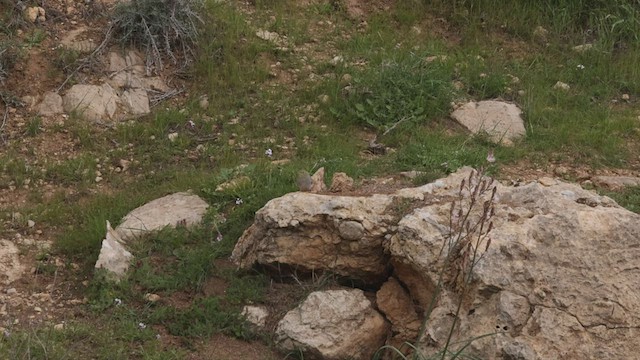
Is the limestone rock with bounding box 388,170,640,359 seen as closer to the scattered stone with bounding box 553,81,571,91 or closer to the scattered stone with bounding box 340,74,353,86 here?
the scattered stone with bounding box 340,74,353,86

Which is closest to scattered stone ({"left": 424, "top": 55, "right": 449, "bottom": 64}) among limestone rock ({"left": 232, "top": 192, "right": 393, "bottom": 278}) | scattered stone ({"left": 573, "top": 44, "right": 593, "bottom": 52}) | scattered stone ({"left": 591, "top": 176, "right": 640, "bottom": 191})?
scattered stone ({"left": 573, "top": 44, "right": 593, "bottom": 52})

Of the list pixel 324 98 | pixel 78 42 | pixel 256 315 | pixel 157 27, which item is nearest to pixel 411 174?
pixel 324 98

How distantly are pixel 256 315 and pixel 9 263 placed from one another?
1.42 meters

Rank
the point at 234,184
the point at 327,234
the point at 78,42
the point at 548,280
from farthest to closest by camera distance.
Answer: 1. the point at 78,42
2. the point at 234,184
3. the point at 327,234
4. the point at 548,280

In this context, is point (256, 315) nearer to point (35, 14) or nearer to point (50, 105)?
point (50, 105)

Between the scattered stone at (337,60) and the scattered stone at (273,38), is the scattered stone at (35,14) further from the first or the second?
the scattered stone at (337,60)

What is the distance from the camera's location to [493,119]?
623 centimetres

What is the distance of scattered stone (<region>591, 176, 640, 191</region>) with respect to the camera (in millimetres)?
5469

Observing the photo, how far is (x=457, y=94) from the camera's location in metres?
6.46

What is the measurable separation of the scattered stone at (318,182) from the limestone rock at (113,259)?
100 cm

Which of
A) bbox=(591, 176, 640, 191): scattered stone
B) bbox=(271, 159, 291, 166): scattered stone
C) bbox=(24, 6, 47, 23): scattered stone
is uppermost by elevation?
bbox=(24, 6, 47, 23): scattered stone

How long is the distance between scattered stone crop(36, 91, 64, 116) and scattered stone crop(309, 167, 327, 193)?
2.18 m

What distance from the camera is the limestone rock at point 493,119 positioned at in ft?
20.0

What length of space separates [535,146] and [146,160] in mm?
2533
